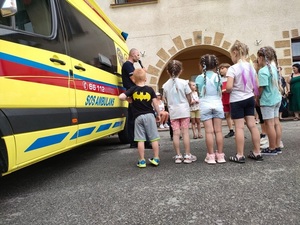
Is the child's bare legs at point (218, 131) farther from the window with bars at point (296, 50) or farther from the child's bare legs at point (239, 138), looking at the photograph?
the window with bars at point (296, 50)

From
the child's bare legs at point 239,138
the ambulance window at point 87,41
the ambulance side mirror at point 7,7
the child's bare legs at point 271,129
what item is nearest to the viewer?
the ambulance side mirror at point 7,7

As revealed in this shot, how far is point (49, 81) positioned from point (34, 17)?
62 centimetres

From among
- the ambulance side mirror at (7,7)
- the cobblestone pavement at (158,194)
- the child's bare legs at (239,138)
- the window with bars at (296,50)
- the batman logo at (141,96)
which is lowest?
the cobblestone pavement at (158,194)

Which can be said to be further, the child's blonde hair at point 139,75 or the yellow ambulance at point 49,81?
the child's blonde hair at point 139,75

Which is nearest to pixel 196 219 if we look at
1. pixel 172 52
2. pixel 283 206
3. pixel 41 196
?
pixel 283 206

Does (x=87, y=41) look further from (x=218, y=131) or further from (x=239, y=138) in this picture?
(x=239, y=138)

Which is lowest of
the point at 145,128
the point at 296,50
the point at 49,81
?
the point at 145,128

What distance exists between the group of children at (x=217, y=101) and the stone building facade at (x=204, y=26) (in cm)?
632

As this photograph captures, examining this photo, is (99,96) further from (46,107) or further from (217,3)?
(217,3)

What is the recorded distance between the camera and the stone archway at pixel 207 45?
9570 mm

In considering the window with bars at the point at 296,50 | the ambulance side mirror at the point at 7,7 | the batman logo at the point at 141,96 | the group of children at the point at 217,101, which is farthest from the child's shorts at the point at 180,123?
the window with bars at the point at 296,50

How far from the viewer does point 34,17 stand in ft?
8.44

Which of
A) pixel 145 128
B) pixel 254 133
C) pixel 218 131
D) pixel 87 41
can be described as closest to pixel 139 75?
pixel 145 128

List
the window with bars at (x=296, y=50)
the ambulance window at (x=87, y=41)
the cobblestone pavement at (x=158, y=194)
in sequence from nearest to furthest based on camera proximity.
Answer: the cobblestone pavement at (x=158, y=194) → the ambulance window at (x=87, y=41) → the window with bars at (x=296, y=50)
